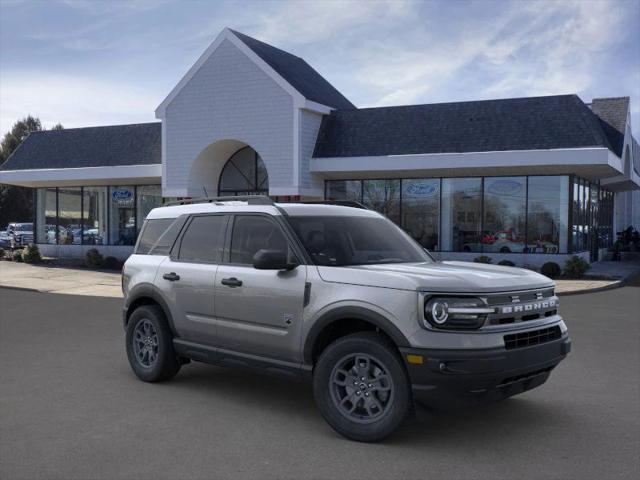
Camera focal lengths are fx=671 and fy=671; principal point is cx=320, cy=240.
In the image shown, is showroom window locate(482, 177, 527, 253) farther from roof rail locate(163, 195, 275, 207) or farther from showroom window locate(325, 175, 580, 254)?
roof rail locate(163, 195, 275, 207)

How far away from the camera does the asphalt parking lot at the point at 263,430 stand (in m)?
4.80

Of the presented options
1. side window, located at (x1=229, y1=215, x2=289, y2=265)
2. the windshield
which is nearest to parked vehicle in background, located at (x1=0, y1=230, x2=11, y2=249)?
side window, located at (x1=229, y1=215, x2=289, y2=265)

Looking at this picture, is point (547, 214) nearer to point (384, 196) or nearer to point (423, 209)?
point (423, 209)

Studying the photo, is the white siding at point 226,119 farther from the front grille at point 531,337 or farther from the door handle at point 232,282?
the front grille at point 531,337

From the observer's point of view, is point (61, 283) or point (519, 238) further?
point (519, 238)

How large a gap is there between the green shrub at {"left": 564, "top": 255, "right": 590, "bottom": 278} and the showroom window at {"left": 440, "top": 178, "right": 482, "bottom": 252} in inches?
126

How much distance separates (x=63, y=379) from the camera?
7633 mm

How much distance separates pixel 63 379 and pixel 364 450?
4085 millimetres

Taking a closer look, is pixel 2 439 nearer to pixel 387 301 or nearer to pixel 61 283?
pixel 387 301

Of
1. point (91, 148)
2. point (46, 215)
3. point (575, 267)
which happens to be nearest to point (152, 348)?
point (575, 267)

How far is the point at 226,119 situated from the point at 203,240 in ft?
58.7

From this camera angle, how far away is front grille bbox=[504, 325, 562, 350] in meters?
5.24

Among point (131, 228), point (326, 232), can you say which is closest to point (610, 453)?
point (326, 232)

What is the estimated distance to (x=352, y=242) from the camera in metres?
6.43
